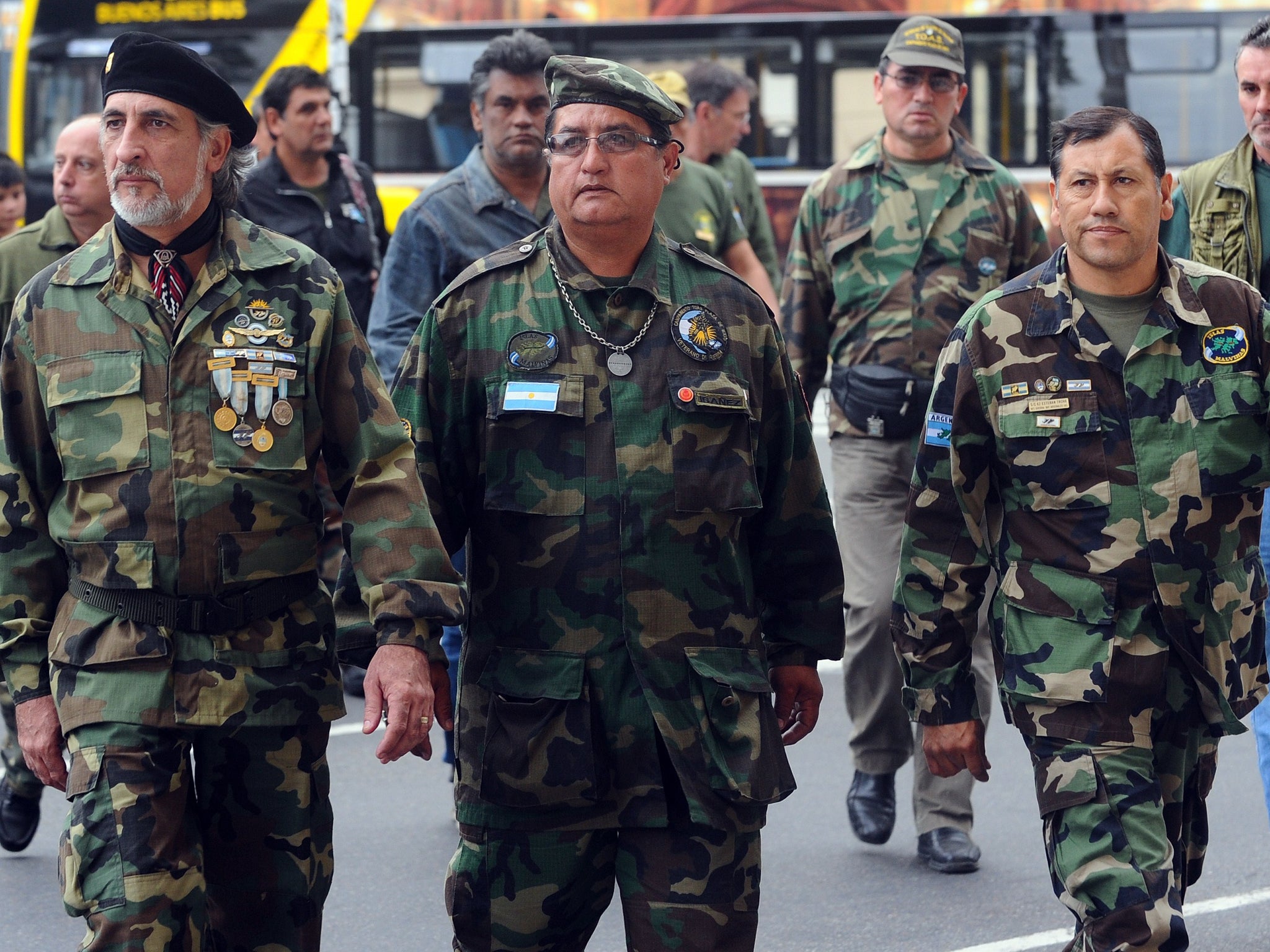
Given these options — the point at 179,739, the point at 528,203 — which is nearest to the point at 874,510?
the point at 528,203

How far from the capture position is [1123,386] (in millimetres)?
3656

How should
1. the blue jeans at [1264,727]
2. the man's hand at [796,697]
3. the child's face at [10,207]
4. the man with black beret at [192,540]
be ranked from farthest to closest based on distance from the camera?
1. the child's face at [10,207]
2. the blue jeans at [1264,727]
3. the man's hand at [796,697]
4. the man with black beret at [192,540]

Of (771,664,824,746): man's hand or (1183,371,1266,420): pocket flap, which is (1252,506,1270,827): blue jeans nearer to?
(1183,371,1266,420): pocket flap

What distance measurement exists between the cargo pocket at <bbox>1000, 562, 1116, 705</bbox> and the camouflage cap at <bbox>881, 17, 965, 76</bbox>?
2.45 meters

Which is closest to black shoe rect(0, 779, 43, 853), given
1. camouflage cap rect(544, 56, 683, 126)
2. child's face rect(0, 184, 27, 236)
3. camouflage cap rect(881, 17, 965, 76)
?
camouflage cap rect(544, 56, 683, 126)

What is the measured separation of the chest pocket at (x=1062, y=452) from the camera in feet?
11.9

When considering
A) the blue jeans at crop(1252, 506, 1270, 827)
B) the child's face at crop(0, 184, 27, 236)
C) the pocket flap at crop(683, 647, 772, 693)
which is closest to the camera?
the pocket flap at crop(683, 647, 772, 693)

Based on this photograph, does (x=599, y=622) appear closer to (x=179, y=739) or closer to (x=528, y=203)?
(x=179, y=739)

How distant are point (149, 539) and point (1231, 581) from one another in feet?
6.85

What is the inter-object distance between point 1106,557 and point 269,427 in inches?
64.3

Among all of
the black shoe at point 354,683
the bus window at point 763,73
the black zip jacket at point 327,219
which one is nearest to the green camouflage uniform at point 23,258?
the black zip jacket at point 327,219

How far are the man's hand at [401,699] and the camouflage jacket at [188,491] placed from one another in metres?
0.04

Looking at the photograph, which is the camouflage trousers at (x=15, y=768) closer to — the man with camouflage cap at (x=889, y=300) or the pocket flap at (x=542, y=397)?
the man with camouflage cap at (x=889, y=300)

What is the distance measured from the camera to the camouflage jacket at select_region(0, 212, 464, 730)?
3.41 m
